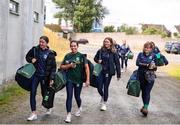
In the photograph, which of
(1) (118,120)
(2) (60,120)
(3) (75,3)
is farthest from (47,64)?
(3) (75,3)

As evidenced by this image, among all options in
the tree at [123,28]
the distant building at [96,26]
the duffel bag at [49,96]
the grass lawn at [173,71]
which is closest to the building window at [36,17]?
the grass lawn at [173,71]

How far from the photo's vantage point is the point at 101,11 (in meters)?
96.2

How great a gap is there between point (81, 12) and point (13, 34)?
72.2 m

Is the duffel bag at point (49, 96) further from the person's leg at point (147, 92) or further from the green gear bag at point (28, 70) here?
the person's leg at point (147, 92)

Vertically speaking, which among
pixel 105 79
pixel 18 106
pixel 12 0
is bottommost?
pixel 18 106

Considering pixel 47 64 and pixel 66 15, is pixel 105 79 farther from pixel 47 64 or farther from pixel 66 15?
pixel 66 15

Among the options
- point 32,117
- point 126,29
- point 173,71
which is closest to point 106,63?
point 32,117

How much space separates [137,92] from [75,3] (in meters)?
85.4

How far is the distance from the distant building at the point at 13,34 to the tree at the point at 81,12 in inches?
2706

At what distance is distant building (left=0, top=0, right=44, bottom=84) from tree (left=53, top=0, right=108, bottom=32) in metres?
68.7

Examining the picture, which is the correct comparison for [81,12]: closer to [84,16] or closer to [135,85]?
[84,16]

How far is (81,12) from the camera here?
89.4 m

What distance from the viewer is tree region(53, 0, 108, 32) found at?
8969 cm

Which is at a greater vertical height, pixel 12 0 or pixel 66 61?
pixel 12 0
